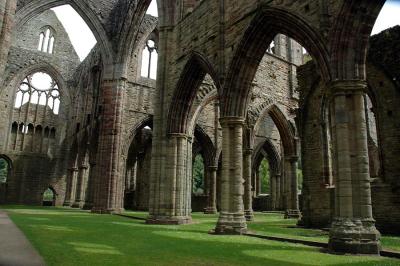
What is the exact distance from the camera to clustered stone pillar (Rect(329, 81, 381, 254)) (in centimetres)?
615

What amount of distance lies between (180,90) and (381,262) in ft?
30.0

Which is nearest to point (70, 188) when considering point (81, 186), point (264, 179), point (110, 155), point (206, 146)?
point (81, 186)

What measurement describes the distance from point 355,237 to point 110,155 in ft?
49.2

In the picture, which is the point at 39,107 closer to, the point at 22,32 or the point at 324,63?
the point at 22,32

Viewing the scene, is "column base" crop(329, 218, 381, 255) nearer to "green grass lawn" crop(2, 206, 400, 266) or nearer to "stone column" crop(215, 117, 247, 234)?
"green grass lawn" crop(2, 206, 400, 266)

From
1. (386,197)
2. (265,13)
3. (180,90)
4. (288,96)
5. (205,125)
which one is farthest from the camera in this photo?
(205,125)

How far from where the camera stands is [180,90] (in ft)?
42.4

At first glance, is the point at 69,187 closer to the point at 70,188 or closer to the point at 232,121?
the point at 70,188

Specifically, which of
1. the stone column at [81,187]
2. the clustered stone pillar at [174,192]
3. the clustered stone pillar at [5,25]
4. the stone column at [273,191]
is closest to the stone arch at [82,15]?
the clustered stone pillar at [5,25]

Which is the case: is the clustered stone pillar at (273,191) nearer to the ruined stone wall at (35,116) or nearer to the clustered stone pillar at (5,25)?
the ruined stone wall at (35,116)

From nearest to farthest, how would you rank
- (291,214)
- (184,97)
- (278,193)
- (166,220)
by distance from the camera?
(166,220) → (184,97) → (291,214) → (278,193)

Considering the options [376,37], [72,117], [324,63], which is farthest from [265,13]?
[72,117]

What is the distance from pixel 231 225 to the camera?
9172mm

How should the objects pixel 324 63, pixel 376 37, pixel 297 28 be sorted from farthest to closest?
pixel 376 37 < pixel 297 28 < pixel 324 63
